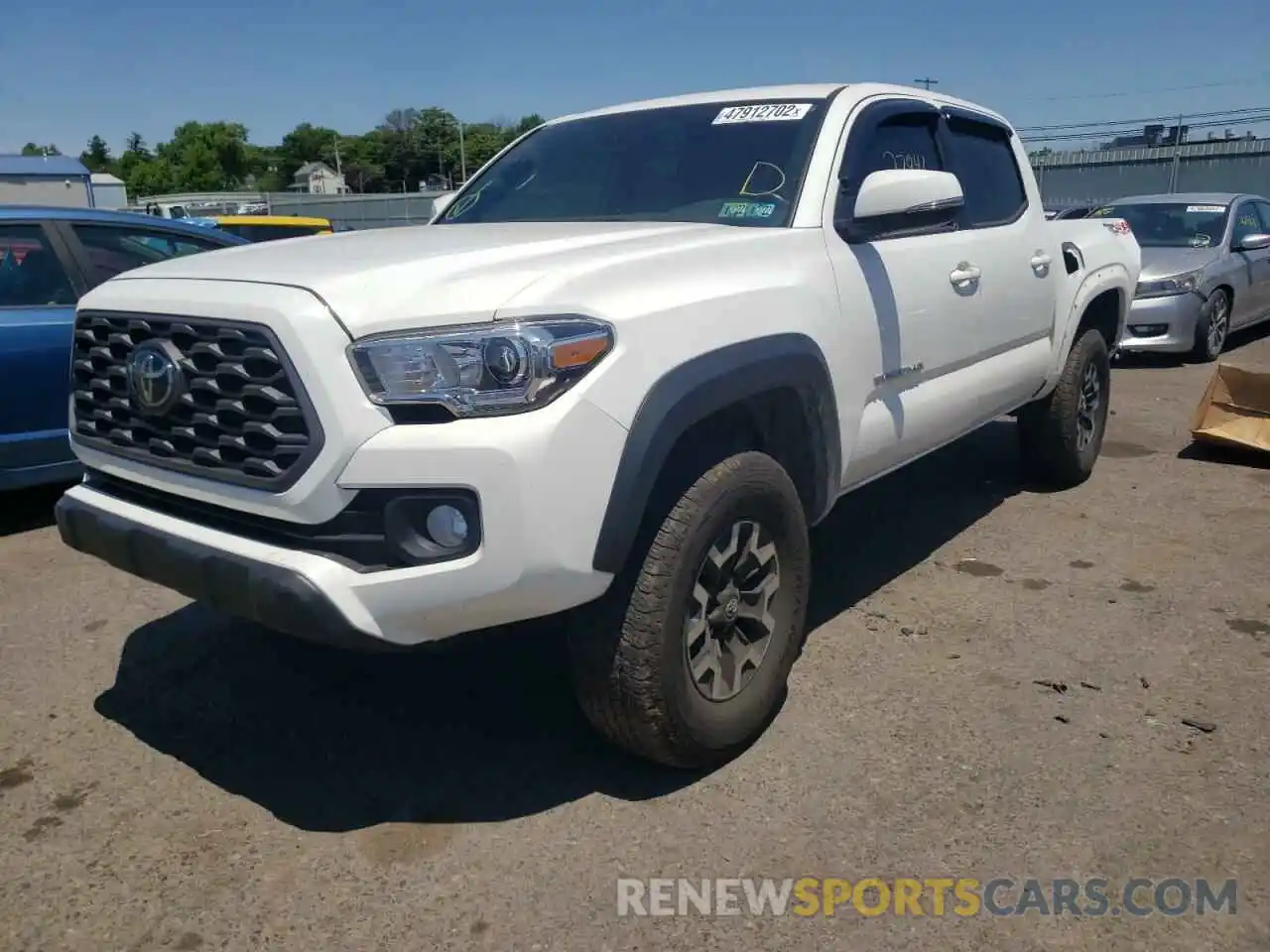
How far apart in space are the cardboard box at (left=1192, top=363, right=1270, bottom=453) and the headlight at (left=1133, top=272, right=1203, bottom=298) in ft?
12.3

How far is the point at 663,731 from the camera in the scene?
106 inches

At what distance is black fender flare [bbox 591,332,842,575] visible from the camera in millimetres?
2420

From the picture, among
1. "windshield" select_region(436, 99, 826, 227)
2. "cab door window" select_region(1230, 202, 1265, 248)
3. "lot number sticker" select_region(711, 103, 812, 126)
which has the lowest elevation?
"cab door window" select_region(1230, 202, 1265, 248)

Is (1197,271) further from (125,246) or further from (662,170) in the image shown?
(125,246)

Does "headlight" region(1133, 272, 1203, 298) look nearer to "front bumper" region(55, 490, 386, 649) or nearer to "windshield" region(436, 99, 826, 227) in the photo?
"windshield" region(436, 99, 826, 227)

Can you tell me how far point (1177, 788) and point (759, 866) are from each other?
1.22 m

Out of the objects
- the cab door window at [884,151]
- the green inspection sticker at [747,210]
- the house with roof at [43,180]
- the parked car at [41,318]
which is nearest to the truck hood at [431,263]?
the green inspection sticker at [747,210]

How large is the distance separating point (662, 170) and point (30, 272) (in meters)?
3.41

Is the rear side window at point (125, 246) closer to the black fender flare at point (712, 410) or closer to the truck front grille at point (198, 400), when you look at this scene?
the truck front grille at point (198, 400)

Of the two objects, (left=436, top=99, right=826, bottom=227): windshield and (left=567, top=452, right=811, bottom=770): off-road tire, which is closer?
(left=567, top=452, right=811, bottom=770): off-road tire

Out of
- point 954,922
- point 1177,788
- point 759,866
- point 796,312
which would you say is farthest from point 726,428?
point 1177,788

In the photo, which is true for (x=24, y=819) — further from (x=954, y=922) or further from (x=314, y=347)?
(x=954, y=922)

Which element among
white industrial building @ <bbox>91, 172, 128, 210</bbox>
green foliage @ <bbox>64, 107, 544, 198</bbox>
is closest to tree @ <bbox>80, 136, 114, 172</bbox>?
green foliage @ <bbox>64, 107, 544, 198</bbox>

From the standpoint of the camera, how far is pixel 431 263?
2.57 metres
